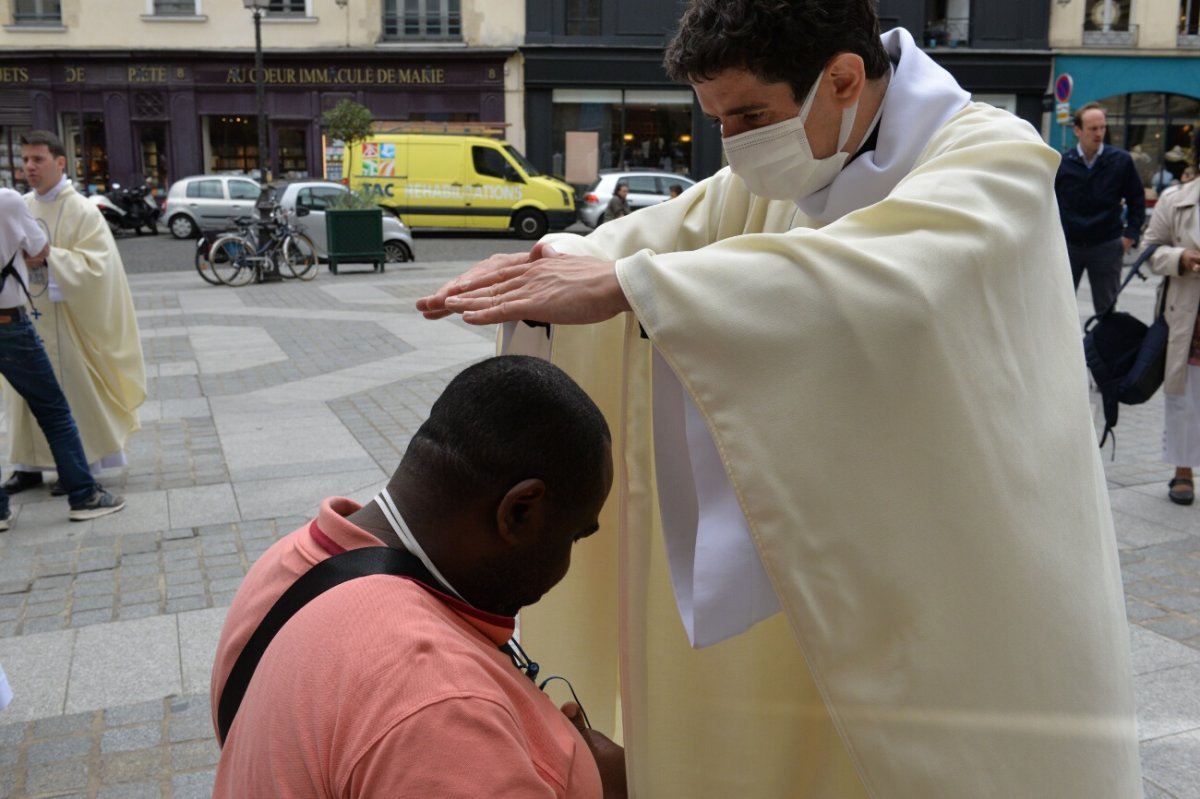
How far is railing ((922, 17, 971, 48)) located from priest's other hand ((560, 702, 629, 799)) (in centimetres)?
3153

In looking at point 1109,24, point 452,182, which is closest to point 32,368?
point 452,182

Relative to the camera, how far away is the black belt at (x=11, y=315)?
18.0 ft

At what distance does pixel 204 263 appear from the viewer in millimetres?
15938

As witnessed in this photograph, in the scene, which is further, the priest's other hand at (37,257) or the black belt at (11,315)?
the priest's other hand at (37,257)

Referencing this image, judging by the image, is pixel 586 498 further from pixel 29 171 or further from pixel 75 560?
pixel 29 171

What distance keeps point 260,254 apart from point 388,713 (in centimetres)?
1534

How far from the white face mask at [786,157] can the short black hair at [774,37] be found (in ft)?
0.18

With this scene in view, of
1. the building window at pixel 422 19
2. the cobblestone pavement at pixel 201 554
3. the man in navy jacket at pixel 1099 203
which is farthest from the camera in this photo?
the building window at pixel 422 19

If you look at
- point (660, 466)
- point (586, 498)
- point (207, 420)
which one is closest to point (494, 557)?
point (586, 498)

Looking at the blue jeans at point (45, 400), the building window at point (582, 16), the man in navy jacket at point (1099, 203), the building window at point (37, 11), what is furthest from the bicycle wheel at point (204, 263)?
the building window at point (37, 11)

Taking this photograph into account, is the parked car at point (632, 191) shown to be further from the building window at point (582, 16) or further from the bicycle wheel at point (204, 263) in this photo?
the bicycle wheel at point (204, 263)

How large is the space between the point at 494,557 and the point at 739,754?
2.28ft

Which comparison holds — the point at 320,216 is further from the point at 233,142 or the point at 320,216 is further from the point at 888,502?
the point at 888,502

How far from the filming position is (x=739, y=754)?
74.0 inches
